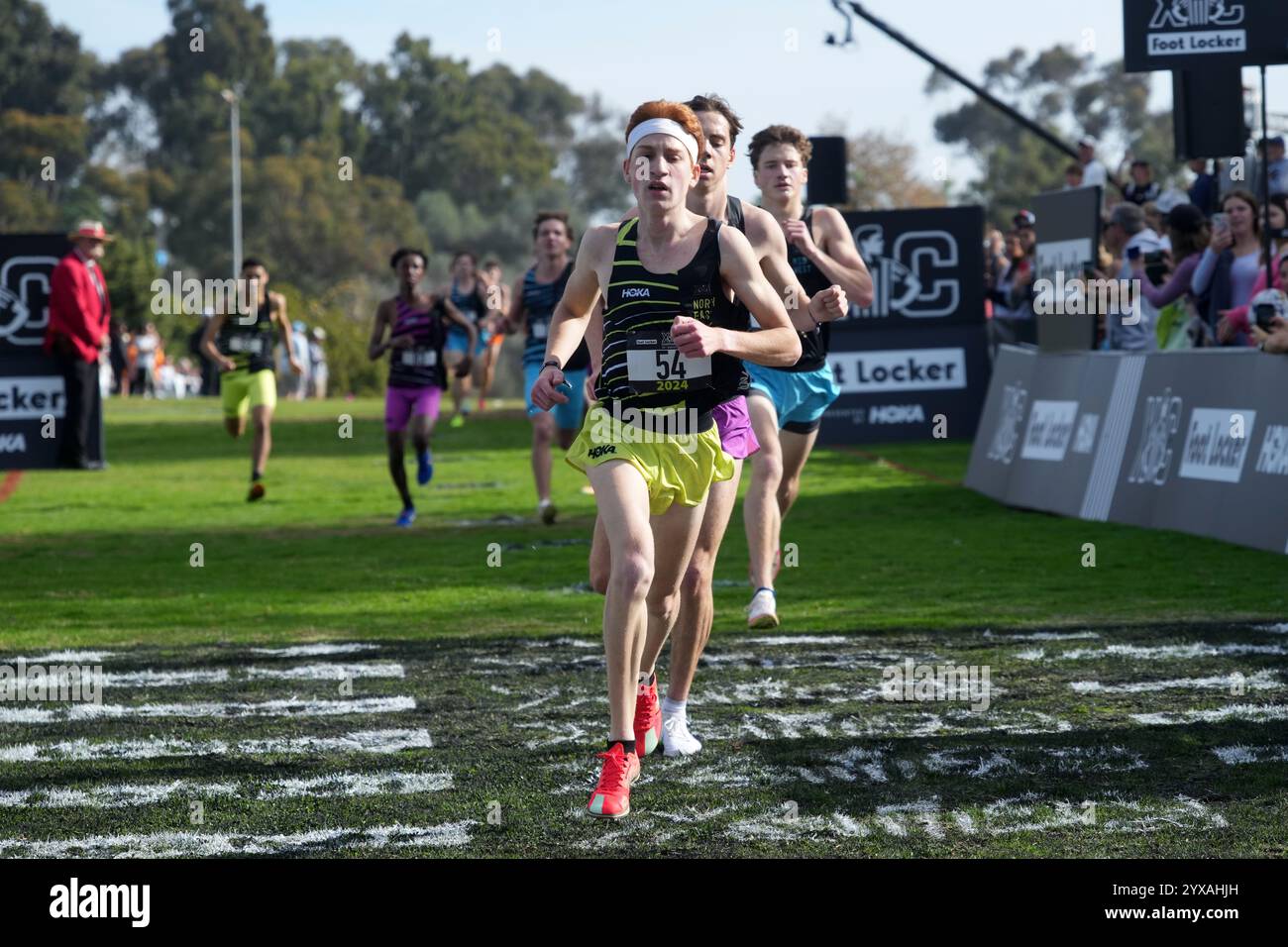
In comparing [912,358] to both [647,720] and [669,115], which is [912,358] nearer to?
[647,720]

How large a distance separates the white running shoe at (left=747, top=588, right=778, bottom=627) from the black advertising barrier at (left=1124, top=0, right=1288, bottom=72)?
7.26 metres

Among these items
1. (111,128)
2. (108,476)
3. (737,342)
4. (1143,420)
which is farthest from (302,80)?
(737,342)

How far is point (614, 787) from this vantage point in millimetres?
5863

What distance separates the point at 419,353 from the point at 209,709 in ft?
26.3

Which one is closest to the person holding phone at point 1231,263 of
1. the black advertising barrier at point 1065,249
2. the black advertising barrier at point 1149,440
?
the black advertising barrier at point 1149,440

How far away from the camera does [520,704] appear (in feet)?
25.4

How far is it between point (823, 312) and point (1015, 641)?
8.42 ft

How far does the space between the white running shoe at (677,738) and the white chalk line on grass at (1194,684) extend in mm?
1838

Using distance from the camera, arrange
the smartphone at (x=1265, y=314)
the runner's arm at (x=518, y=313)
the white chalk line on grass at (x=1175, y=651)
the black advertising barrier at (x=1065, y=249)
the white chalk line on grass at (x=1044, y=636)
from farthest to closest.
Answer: the runner's arm at (x=518, y=313), the black advertising barrier at (x=1065, y=249), the smartphone at (x=1265, y=314), the white chalk line on grass at (x=1044, y=636), the white chalk line on grass at (x=1175, y=651)

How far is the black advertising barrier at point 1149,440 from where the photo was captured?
1214 centimetres

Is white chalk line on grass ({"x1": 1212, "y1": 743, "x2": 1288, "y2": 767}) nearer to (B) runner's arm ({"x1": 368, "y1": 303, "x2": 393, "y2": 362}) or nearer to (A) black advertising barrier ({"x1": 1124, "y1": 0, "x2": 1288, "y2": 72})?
(A) black advertising barrier ({"x1": 1124, "y1": 0, "x2": 1288, "y2": 72})

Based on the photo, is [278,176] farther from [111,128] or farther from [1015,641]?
[1015,641]

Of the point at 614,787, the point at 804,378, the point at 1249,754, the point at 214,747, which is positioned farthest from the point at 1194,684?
the point at 214,747

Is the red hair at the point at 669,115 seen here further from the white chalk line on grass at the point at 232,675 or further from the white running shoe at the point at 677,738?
the white chalk line on grass at the point at 232,675
